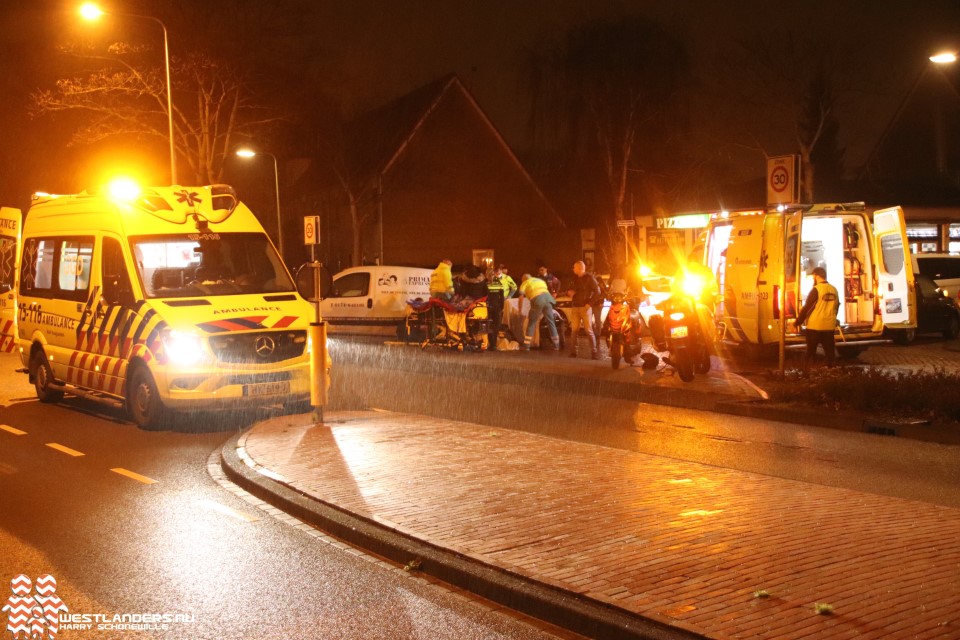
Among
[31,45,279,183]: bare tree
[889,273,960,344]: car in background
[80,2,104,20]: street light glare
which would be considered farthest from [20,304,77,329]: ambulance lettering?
[31,45,279,183]: bare tree

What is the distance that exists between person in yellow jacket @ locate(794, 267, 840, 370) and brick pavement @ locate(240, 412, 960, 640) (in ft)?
22.4

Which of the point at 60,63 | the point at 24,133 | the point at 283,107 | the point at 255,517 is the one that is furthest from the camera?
the point at 24,133

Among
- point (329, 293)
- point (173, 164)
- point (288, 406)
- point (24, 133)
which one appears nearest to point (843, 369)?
point (288, 406)

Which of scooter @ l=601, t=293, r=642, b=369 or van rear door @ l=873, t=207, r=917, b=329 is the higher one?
van rear door @ l=873, t=207, r=917, b=329

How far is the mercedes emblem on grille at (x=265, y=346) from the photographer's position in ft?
39.4

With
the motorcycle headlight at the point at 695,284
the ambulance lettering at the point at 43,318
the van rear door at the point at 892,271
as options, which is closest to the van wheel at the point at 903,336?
the van rear door at the point at 892,271

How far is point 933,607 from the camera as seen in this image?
200 inches

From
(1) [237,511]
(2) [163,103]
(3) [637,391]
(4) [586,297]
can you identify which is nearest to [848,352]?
(4) [586,297]

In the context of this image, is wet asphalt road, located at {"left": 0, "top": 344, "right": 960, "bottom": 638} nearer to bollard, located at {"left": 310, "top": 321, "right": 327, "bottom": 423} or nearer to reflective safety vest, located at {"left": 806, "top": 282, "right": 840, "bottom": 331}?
bollard, located at {"left": 310, "top": 321, "right": 327, "bottom": 423}

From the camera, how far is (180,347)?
11562 millimetres

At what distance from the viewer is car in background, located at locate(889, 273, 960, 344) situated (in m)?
22.6

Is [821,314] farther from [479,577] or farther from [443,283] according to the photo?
[479,577]

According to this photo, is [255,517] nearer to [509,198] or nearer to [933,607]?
[933,607]

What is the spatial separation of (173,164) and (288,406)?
18.2 m
